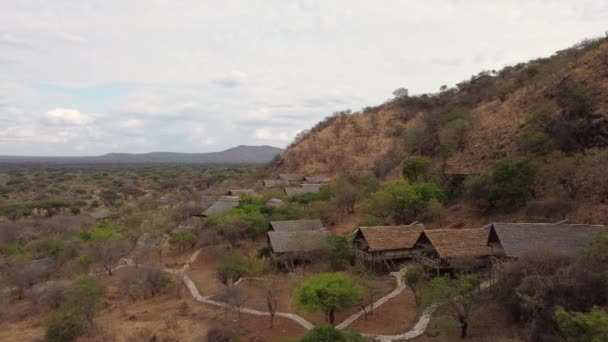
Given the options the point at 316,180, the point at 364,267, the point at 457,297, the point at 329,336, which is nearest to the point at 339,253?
the point at 364,267

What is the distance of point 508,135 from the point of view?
42.6 m

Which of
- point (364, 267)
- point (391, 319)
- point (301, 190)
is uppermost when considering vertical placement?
point (301, 190)

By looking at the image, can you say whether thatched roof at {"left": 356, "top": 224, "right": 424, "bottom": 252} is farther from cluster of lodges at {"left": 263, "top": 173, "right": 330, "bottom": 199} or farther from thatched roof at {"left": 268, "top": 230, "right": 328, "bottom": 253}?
cluster of lodges at {"left": 263, "top": 173, "right": 330, "bottom": 199}

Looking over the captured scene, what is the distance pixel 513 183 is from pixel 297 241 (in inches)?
571

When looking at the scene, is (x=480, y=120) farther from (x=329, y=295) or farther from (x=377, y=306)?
(x=329, y=295)

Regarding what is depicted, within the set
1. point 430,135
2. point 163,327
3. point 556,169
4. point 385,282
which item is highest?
point 430,135

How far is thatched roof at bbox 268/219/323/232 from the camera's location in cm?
3425

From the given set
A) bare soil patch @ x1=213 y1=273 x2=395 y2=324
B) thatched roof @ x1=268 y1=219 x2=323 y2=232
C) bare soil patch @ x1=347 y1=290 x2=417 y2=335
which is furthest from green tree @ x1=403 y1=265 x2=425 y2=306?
thatched roof @ x1=268 y1=219 x2=323 y2=232

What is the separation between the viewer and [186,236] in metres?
36.4

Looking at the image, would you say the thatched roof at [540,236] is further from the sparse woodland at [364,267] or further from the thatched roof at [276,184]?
the thatched roof at [276,184]

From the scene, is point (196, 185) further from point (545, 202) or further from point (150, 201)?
point (545, 202)

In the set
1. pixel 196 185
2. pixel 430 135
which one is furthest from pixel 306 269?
pixel 196 185

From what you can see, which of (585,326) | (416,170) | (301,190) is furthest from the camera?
(301,190)

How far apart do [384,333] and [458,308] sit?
321cm
